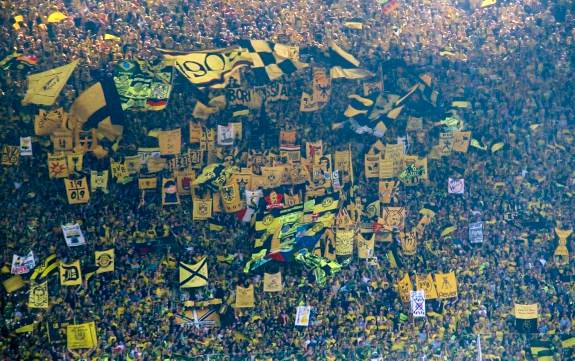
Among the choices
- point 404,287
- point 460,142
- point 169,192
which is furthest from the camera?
point 460,142

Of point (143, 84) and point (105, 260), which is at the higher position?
point (143, 84)

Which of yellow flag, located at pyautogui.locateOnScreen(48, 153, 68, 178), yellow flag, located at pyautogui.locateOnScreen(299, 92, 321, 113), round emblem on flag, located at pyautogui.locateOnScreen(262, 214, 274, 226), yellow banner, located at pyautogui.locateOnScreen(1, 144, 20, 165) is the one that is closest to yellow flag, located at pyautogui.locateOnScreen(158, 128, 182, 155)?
yellow flag, located at pyautogui.locateOnScreen(48, 153, 68, 178)

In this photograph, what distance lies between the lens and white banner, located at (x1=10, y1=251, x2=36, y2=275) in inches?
593

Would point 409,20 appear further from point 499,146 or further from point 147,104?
point 147,104

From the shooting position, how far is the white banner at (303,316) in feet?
50.8

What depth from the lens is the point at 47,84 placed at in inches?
612

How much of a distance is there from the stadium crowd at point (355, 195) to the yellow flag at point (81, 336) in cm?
10

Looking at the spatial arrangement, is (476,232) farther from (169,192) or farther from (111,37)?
(111,37)

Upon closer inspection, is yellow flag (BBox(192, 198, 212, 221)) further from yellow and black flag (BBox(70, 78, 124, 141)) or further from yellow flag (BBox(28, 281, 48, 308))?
yellow flag (BBox(28, 281, 48, 308))

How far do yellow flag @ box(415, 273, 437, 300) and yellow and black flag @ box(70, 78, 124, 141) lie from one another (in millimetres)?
5527

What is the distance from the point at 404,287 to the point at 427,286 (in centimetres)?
39

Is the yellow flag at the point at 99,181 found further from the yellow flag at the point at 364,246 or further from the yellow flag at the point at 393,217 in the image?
the yellow flag at the point at 393,217

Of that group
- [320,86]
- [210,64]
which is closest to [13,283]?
[210,64]

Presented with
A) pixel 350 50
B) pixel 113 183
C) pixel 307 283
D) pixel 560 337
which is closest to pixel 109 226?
pixel 113 183
